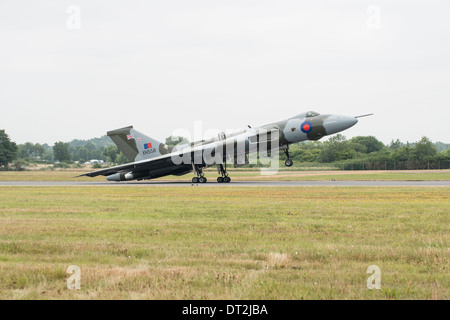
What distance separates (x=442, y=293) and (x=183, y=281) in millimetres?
3700

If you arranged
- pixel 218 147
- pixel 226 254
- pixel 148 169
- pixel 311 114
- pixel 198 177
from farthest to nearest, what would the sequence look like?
pixel 148 169, pixel 198 177, pixel 218 147, pixel 311 114, pixel 226 254

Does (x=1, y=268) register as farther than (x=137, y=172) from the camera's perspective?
No

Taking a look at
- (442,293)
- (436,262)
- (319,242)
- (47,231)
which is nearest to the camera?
(442,293)

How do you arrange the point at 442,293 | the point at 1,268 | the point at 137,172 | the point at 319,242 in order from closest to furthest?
the point at 442,293 → the point at 1,268 → the point at 319,242 → the point at 137,172

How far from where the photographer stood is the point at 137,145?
4353 cm

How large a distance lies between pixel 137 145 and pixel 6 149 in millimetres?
73913

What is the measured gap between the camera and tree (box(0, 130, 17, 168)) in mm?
103938

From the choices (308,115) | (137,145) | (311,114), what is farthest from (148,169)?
(311,114)

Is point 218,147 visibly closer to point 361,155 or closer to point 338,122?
point 338,122

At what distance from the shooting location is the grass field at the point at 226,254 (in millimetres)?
6816

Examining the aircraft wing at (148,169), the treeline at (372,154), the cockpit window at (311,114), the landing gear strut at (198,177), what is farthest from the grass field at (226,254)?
the treeline at (372,154)
